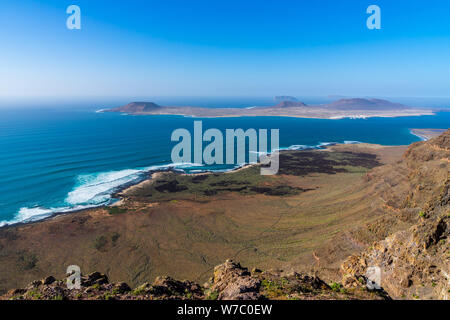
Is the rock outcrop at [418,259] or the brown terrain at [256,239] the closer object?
the rock outcrop at [418,259]

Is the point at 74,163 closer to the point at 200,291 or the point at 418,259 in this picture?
the point at 200,291

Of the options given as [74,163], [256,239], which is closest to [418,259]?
[256,239]

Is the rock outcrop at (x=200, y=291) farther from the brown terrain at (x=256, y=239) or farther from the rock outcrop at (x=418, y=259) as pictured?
the rock outcrop at (x=418, y=259)

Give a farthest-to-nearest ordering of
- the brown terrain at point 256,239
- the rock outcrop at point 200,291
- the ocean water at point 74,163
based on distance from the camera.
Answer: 1. the ocean water at point 74,163
2. the brown terrain at point 256,239
3. the rock outcrop at point 200,291

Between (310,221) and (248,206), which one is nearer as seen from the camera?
(310,221)

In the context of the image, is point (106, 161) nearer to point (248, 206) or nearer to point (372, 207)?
point (248, 206)

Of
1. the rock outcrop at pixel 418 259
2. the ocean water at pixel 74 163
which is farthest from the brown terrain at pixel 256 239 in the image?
the ocean water at pixel 74 163
